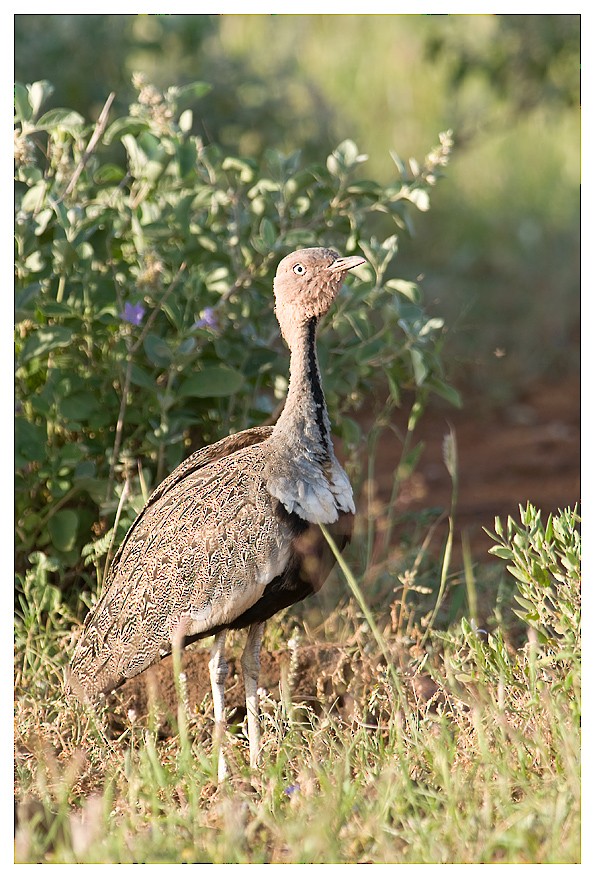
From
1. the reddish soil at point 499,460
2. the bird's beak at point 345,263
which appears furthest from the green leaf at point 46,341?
the reddish soil at point 499,460

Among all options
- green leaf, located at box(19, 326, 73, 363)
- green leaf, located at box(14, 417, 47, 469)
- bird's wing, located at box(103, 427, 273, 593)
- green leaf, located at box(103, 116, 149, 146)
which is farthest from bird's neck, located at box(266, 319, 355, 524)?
green leaf, located at box(103, 116, 149, 146)

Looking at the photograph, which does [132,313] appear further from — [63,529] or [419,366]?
[419,366]

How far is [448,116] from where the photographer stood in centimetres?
1060

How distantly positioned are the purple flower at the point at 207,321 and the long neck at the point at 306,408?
53cm

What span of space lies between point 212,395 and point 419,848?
77.6 inches

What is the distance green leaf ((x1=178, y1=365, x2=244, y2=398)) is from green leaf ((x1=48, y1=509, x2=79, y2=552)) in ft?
2.06

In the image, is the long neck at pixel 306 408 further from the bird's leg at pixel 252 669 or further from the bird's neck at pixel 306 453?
the bird's leg at pixel 252 669

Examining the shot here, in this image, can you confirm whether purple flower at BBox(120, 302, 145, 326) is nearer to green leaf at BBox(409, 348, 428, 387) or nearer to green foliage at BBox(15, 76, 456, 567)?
green foliage at BBox(15, 76, 456, 567)

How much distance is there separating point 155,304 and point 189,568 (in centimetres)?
121

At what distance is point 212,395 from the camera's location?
4.19 m

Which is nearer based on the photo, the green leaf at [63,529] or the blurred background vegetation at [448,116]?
the green leaf at [63,529]

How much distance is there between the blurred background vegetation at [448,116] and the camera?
7.12 m

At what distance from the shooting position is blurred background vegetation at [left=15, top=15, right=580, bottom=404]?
7117 millimetres

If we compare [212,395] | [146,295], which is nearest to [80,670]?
[212,395]
